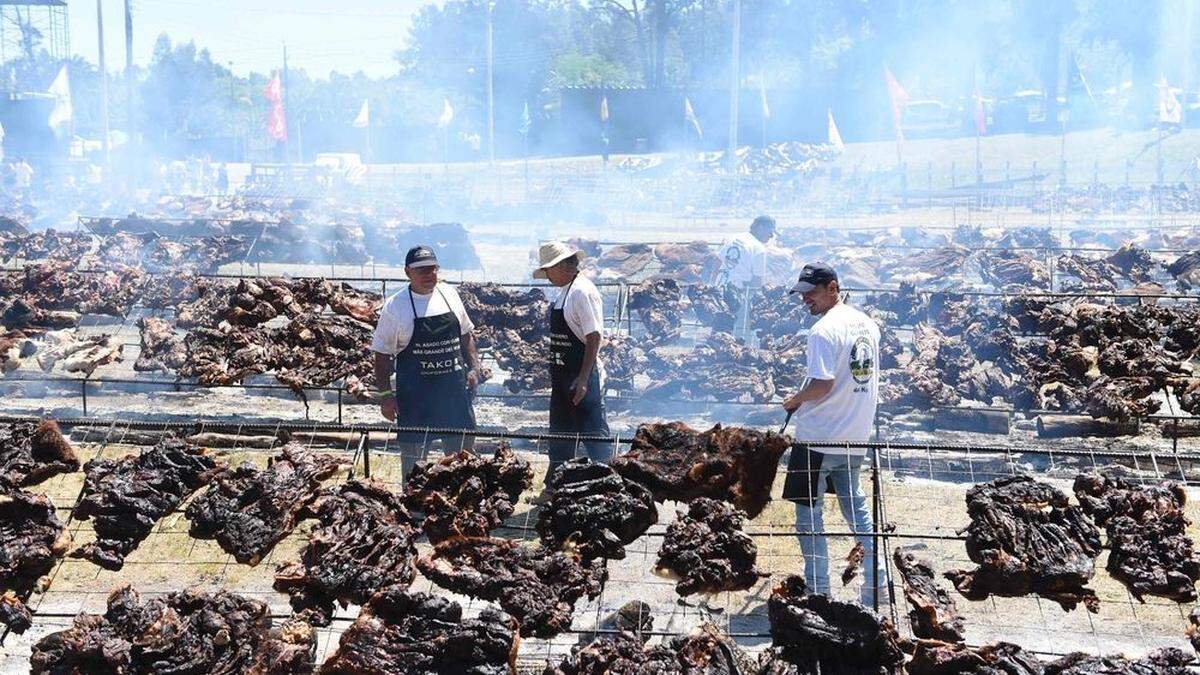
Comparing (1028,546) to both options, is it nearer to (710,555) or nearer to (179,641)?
(710,555)

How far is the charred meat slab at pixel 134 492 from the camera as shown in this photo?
714 cm

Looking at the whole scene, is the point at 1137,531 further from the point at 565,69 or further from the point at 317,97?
the point at 317,97

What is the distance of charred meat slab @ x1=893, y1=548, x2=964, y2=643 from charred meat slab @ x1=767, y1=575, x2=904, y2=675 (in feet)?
0.81

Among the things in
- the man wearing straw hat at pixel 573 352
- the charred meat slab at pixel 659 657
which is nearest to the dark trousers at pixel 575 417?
the man wearing straw hat at pixel 573 352

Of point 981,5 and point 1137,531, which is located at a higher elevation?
point 981,5

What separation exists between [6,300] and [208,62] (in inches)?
3747

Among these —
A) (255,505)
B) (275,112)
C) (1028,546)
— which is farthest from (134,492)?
(275,112)

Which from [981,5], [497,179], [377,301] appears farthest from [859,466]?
[981,5]

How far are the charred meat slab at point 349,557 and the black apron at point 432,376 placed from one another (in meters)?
2.61

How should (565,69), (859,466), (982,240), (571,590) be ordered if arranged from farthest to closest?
(565,69) < (982,240) < (859,466) < (571,590)

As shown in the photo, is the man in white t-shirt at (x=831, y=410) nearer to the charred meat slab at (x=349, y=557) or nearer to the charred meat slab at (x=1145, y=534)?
the charred meat slab at (x=1145, y=534)

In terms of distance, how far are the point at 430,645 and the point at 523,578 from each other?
656 mm

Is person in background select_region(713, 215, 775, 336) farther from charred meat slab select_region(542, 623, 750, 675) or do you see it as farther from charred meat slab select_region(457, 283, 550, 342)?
charred meat slab select_region(542, 623, 750, 675)

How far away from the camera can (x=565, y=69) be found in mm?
73938
